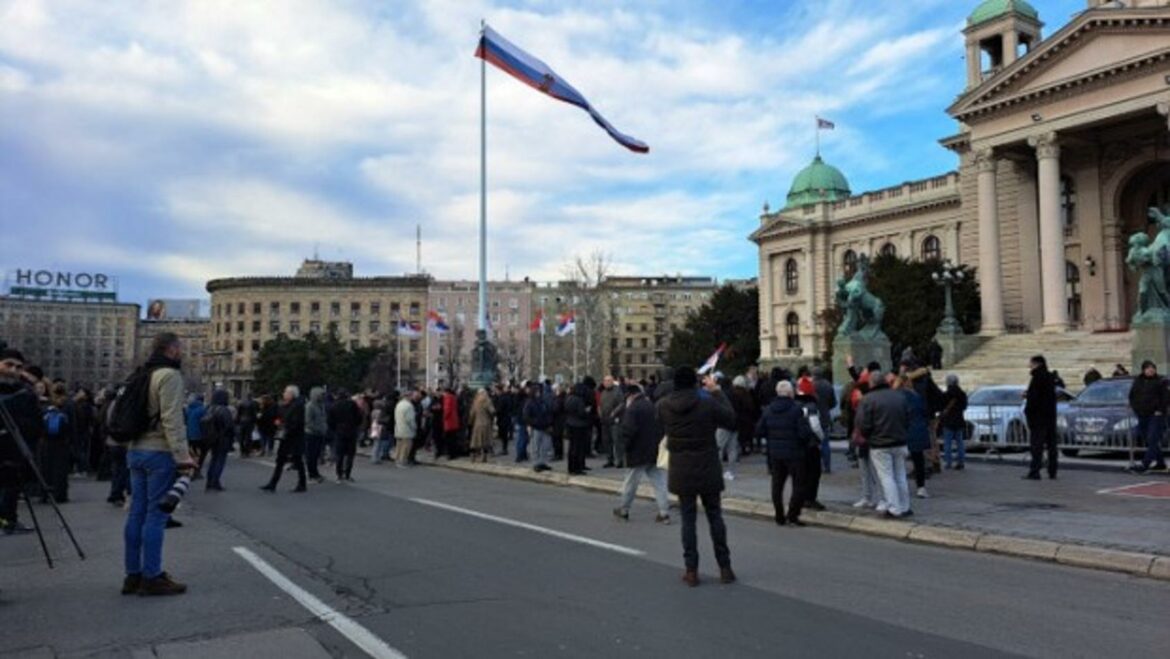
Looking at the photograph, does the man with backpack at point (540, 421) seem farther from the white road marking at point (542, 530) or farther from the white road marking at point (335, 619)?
the white road marking at point (335, 619)

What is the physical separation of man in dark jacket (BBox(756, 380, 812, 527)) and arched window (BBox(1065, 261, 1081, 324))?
46146 millimetres

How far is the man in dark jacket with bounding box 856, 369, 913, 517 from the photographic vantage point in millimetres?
10898

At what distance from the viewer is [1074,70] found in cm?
4394

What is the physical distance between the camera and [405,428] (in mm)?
21969

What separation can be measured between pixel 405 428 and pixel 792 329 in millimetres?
65803

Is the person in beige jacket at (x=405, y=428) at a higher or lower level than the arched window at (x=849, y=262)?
lower

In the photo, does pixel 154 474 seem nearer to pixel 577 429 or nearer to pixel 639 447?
pixel 639 447

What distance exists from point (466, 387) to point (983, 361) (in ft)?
89.1

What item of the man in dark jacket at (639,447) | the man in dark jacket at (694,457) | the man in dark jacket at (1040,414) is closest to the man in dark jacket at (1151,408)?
the man in dark jacket at (1040,414)

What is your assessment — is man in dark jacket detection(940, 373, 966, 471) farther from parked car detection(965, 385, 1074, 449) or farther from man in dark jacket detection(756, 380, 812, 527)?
man in dark jacket detection(756, 380, 812, 527)

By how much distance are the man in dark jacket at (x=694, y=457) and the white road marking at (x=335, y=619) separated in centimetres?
290

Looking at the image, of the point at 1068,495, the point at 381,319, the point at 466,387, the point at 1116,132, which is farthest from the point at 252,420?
the point at 381,319

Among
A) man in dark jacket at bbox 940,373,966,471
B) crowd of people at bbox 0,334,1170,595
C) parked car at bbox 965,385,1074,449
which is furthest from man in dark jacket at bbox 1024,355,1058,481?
parked car at bbox 965,385,1074,449

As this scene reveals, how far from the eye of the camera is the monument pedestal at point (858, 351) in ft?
103
